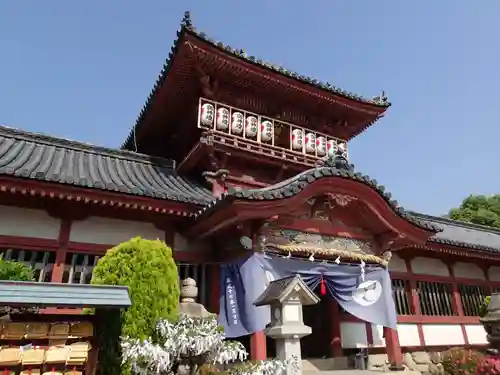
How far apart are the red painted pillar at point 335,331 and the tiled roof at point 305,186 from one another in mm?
3622

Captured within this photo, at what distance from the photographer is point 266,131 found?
45.5 feet

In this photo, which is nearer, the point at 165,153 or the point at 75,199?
the point at 75,199

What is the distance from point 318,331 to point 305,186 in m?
5.81

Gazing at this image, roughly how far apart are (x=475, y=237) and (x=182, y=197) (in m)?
18.8

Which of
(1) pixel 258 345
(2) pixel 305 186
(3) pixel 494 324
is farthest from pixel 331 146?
(1) pixel 258 345

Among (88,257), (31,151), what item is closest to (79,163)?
(31,151)

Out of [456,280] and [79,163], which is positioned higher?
[79,163]

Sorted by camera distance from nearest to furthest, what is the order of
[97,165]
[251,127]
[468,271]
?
1. [97,165]
2. [251,127]
3. [468,271]

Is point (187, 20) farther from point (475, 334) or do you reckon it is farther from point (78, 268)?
point (475, 334)

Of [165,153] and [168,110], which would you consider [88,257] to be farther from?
[165,153]

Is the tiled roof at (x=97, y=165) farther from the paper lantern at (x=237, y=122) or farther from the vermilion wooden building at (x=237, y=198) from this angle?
the paper lantern at (x=237, y=122)

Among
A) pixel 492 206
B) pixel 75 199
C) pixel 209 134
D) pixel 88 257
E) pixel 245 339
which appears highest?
pixel 492 206

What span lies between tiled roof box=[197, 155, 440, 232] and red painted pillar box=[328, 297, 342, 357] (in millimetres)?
3622

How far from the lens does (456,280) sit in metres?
16.1
